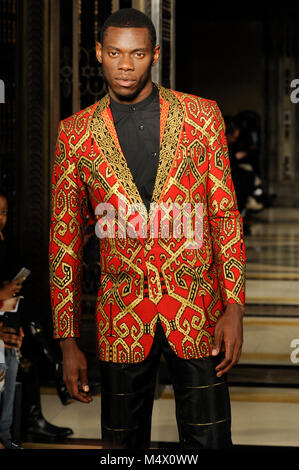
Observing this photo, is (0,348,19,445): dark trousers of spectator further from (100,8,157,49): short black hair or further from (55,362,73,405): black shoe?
(100,8,157,49): short black hair

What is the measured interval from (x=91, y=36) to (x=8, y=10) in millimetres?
493

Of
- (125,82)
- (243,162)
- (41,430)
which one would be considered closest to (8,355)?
(41,430)

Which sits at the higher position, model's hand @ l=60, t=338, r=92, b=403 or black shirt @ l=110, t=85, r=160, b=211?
black shirt @ l=110, t=85, r=160, b=211

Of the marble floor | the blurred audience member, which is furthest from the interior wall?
the marble floor

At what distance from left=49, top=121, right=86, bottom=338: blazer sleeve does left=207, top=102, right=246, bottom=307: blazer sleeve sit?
13.1 inches

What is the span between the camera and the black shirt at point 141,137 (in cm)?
222

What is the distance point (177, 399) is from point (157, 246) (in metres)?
0.38

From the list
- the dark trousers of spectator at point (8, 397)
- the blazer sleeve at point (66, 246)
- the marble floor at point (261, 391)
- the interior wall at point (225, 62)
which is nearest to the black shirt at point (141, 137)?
the blazer sleeve at point (66, 246)

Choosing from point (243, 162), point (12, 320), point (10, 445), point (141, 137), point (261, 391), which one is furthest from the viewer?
point (243, 162)

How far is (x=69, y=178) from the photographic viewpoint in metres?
2.24

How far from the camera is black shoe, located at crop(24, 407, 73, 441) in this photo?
173 inches

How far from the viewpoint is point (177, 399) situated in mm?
2221

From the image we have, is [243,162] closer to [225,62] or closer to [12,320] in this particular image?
[225,62]

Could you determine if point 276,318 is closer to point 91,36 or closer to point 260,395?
point 260,395
